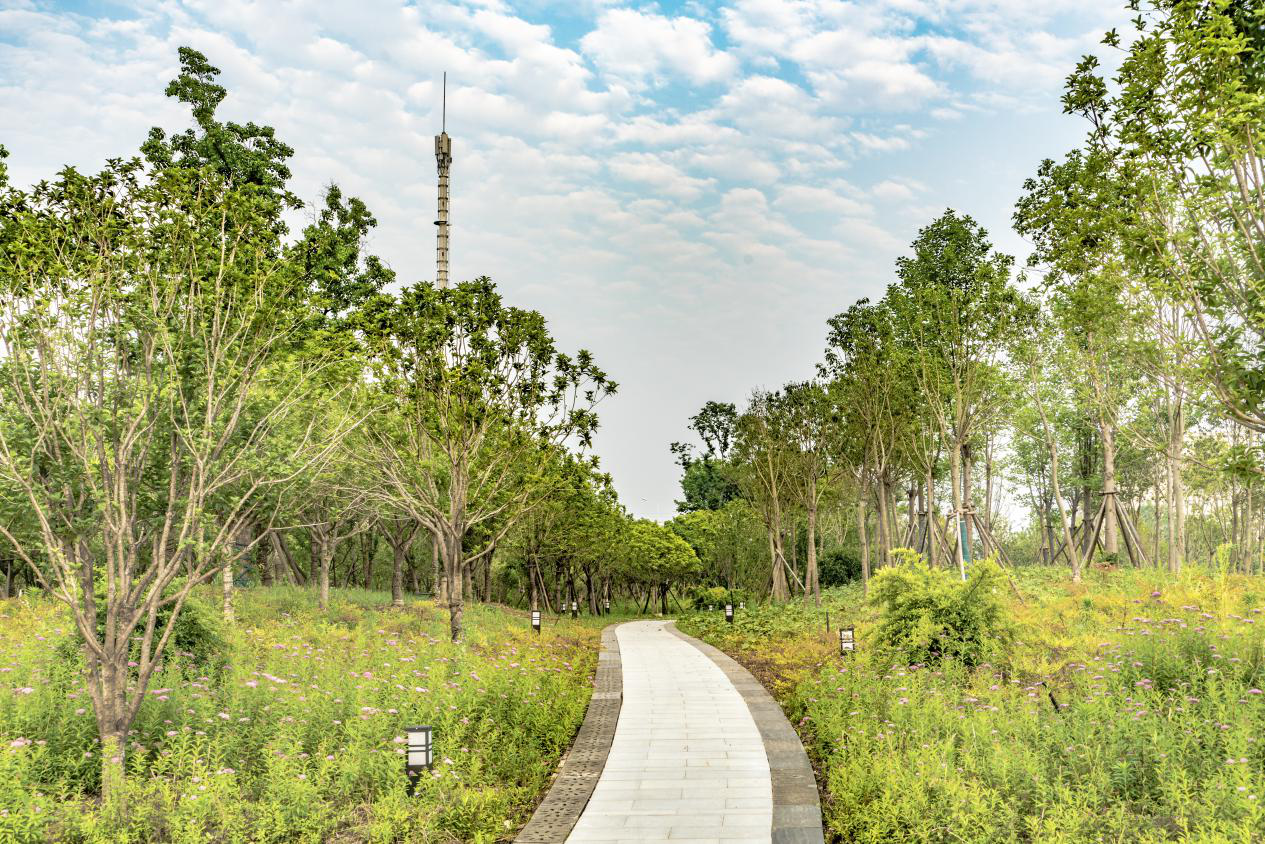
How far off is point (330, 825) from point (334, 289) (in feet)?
83.9

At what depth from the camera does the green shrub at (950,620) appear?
11000mm

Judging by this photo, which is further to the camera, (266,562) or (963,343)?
(266,562)

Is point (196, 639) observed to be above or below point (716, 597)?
above

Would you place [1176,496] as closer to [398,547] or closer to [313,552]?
[398,547]

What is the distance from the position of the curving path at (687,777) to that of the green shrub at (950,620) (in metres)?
2.07

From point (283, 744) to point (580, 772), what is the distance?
2971 mm

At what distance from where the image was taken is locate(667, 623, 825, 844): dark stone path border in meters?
6.65

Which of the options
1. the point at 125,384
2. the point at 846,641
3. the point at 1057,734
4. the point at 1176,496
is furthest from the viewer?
the point at 1176,496

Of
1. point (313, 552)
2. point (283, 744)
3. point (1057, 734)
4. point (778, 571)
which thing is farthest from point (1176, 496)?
point (313, 552)

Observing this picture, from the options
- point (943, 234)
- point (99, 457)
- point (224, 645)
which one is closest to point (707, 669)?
point (224, 645)

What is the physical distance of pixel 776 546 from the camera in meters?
35.1

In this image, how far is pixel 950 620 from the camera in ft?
36.8

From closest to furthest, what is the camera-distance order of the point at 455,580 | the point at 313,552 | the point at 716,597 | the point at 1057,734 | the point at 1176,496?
the point at 1057,734 → the point at 455,580 → the point at 1176,496 → the point at 313,552 → the point at 716,597

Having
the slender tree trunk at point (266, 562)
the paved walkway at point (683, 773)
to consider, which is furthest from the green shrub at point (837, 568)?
the paved walkway at point (683, 773)
